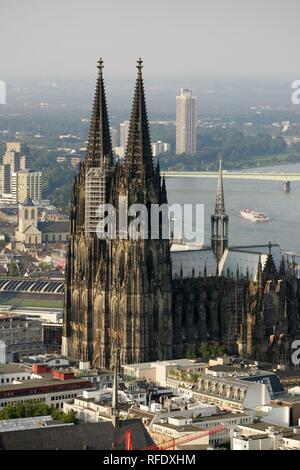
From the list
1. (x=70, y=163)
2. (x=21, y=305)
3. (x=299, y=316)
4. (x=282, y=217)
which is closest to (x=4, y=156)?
(x=70, y=163)

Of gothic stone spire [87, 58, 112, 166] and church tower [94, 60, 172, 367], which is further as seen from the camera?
gothic stone spire [87, 58, 112, 166]

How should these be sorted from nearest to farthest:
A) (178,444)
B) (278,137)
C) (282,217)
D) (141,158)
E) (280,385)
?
(178,444) → (280,385) → (141,158) → (282,217) → (278,137)

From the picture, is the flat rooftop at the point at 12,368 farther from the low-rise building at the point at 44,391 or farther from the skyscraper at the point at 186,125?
the skyscraper at the point at 186,125

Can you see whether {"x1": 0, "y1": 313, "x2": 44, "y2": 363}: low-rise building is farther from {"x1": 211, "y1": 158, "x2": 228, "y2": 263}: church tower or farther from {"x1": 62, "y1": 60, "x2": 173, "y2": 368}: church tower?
{"x1": 211, "y1": 158, "x2": 228, "y2": 263}: church tower

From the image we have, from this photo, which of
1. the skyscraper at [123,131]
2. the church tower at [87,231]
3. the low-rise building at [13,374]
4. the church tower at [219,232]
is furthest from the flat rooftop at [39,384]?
the skyscraper at [123,131]

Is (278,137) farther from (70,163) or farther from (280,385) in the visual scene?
(280,385)

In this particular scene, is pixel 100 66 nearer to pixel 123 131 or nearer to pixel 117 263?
pixel 117 263

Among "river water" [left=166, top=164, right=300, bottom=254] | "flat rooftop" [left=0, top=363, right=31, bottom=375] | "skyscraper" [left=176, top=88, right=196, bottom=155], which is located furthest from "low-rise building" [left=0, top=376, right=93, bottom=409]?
"skyscraper" [left=176, top=88, right=196, bottom=155]
